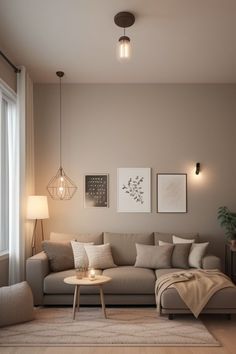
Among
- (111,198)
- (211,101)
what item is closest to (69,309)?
(111,198)

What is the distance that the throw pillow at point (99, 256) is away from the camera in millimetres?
5070

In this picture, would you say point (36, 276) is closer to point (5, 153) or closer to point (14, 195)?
point (14, 195)

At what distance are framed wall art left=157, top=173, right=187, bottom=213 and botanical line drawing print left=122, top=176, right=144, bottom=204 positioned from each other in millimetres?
275

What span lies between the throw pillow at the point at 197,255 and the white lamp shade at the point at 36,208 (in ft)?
6.79

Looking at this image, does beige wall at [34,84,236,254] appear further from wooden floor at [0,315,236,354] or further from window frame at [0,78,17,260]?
wooden floor at [0,315,236,354]

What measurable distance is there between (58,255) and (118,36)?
9.26 ft

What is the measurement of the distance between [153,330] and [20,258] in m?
2.07

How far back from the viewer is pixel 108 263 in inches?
202

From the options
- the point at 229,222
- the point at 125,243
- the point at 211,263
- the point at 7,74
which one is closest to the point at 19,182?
the point at 7,74

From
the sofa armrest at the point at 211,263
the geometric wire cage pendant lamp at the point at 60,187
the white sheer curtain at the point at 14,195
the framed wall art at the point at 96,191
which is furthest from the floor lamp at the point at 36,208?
the sofa armrest at the point at 211,263

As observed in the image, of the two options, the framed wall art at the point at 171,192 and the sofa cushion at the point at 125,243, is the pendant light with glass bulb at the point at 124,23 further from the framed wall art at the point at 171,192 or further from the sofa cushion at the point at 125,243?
the sofa cushion at the point at 125,243

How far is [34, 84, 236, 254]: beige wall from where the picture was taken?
A: 5.85m

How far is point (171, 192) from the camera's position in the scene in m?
5.86

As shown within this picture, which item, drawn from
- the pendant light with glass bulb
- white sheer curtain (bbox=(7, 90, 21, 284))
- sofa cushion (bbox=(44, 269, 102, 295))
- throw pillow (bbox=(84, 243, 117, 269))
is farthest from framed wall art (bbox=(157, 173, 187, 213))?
the pendant light with glass bulb
